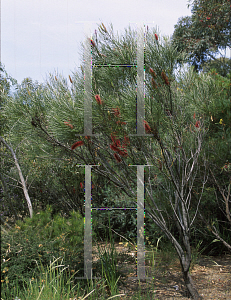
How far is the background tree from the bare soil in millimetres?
4965

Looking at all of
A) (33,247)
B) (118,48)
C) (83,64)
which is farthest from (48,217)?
(118,48)

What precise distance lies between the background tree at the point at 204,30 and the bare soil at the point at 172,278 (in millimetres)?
4965

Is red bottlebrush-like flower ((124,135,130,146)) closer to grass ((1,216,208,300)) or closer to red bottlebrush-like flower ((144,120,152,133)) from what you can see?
red bottlebrush-like flower ((144,120,152,133))

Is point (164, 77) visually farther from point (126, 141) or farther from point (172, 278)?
point (172, 278)

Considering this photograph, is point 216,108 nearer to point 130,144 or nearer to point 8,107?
point 130,144

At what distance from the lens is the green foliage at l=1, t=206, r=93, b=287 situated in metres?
2.11

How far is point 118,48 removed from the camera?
2.24m

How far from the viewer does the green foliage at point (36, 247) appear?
211cm

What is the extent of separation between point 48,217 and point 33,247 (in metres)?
0.85

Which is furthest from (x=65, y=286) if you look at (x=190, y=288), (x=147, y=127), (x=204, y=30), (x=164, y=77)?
(x=204, y=30)

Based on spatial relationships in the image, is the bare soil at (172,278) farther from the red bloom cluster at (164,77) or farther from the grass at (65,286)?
the red bloom cluster at (164,77)

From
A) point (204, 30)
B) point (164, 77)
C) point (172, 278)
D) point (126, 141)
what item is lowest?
point (172, 278)

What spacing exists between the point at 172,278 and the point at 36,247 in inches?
50.7

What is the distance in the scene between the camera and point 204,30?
6.89 m
